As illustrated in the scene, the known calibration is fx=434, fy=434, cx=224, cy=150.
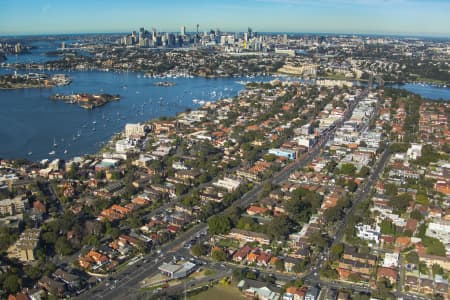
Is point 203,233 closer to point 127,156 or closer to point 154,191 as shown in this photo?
point 154,191

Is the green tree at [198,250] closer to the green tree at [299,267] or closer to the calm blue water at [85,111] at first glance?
the green tree at [299,267]

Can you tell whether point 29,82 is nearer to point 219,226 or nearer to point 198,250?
point 219,226

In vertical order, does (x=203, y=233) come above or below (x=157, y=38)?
below

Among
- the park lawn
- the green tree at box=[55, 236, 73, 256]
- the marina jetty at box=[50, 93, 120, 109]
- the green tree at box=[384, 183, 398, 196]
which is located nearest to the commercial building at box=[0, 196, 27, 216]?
the green tree at box=[55, 236, 73, 256]

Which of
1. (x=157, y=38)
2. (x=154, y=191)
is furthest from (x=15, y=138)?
(x=157, y=38)

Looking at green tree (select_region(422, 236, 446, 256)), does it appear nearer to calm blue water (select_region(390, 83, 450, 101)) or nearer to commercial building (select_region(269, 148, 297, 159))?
commercial building (select_region(269, 148, 297, 159))

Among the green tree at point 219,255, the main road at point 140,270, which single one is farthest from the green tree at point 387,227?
the green tree at point 219,255
